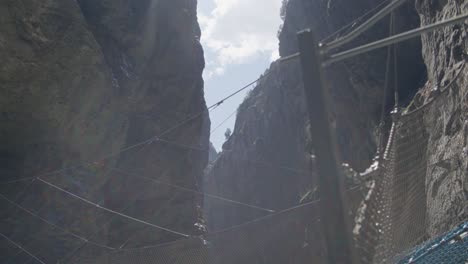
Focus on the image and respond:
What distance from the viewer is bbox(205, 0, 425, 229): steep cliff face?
817 inches

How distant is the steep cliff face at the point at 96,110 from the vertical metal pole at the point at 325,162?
30.6 feet

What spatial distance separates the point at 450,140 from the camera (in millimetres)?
Result: 8875

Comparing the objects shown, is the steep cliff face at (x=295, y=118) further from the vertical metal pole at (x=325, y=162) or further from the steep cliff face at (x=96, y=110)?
the steep cliff face at (x=96, y=110)

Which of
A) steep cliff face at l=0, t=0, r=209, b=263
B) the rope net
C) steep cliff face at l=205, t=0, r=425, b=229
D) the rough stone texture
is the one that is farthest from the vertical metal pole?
steep cliff face at l=0, t=0, r=209, b=263

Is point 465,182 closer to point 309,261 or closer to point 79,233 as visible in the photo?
point 309,261

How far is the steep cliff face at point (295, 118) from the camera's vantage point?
2075 cm

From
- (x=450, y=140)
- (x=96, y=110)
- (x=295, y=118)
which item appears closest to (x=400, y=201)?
(x=450, y=140)

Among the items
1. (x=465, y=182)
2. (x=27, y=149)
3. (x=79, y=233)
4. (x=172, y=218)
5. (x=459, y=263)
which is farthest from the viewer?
(x=172, y=218)

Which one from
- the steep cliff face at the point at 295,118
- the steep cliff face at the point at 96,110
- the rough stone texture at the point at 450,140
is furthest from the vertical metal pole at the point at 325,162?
the steep cliff face at the point at 96,110

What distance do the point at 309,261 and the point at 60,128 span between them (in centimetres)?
880

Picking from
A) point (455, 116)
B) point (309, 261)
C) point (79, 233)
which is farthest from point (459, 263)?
point (79, 233)

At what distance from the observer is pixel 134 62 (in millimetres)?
19172

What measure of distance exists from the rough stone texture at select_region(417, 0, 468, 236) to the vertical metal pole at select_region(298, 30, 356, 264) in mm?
5541

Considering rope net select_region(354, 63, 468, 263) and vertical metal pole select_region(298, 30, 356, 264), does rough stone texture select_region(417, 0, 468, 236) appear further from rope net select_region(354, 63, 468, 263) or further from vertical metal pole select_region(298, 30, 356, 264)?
vertical metal pole select_region(298, 30, 356, 264)
